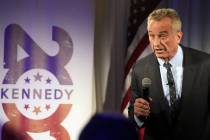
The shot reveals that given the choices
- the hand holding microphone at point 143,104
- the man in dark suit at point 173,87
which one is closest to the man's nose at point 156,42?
the man in dark suit at point 173,87

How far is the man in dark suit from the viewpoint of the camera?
7.64ft

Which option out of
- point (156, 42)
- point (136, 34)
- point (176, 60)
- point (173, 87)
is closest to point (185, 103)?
point (173, 87)

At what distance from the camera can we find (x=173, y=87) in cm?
238

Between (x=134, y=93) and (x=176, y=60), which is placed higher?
(x=176, y=60)

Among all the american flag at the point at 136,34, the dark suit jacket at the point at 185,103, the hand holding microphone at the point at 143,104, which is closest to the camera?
the hand holding microphone at the point at 143,104

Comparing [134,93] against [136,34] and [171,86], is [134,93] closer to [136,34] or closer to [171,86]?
[171,86]

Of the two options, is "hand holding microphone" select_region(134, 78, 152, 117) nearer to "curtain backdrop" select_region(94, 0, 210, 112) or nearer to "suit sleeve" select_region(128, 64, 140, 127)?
"suit sleeve" select_region(128, 64, 140, 127)

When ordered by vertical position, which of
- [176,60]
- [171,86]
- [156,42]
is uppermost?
[156,42]

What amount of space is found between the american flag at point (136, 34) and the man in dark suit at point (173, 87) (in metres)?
1.23

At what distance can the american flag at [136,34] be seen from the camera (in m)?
3.68

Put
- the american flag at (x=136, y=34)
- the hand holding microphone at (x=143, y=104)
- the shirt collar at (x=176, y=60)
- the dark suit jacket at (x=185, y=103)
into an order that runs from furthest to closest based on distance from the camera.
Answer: the american flag at (x=136, y=34), the shirt collar at (x=176, y=60), the dark suit jacket at (x=185, y=103), the hand holding microphone at (x=143, y=104)

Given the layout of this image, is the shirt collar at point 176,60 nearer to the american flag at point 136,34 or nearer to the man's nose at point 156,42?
the man's nose at point 156,42

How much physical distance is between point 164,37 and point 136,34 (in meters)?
1.30

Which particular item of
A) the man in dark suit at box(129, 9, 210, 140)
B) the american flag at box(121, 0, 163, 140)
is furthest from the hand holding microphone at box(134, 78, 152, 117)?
the american flag at box(121, 0, 163, 140)
